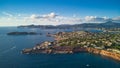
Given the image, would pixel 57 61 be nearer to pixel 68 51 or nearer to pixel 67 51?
pixel 67 51

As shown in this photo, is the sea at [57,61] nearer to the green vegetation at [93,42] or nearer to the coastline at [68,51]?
the coastline at [68,51]

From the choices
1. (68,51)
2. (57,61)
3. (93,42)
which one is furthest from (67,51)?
(93,42)

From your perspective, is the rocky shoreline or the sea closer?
the sea

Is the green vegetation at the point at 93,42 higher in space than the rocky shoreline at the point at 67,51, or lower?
higher

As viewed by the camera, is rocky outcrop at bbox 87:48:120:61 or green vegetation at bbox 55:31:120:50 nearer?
rocky outcrop at bbox 87:48:120:61

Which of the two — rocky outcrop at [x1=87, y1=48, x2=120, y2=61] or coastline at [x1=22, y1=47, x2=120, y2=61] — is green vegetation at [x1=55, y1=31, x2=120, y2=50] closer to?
rocky outcrop at [x1=87, y1=48, x2=120, y2=61]

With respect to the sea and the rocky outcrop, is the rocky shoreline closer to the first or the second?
the rocky outcrop

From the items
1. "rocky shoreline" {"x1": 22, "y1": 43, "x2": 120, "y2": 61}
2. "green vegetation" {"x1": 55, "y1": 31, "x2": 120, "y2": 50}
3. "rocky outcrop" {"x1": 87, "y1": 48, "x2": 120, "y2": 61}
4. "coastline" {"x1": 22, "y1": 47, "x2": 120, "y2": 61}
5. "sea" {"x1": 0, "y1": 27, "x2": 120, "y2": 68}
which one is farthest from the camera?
"green vegetation" {"x1": 55, "y1": 31, "x2": 120, "y2": 50}

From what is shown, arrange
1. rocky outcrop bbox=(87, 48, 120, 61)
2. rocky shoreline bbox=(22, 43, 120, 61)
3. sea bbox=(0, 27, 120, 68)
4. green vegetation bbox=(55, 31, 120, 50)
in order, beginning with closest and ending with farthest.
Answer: sea bbox=(0, 27, 120, 68) → rocky outcrop bbox=(87, 48, 120, 61) → rocky shoreline bbox=(22, 43, 120, 61) → green vegetation bbox=(55, 31, 120, 50)

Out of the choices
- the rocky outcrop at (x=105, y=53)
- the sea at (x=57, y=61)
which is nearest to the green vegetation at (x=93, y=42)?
the rocky outcrop at (x=105, y=53)

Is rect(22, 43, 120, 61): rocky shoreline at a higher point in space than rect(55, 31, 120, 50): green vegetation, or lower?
lower

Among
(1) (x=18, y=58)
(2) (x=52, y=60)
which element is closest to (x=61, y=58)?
(2) (x=52, y=60)

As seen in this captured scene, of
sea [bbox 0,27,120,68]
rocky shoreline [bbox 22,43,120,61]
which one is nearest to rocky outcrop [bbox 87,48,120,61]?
rocky shoreline [bbox 22,43,120,61]
